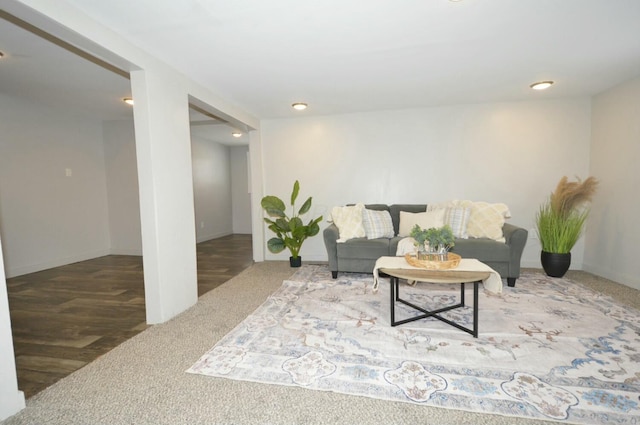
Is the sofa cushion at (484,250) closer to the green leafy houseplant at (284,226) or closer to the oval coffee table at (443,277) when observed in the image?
the oval coffee table at (443,277)

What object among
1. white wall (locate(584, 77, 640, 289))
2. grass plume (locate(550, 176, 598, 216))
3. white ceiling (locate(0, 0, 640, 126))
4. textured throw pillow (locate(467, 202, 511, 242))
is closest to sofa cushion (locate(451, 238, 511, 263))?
textured throw pillow (locate(467, 202, 511, 242))

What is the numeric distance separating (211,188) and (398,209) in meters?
4.65

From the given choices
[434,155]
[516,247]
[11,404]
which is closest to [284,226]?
[434,155]

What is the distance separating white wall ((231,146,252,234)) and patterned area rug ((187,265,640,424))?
520cm

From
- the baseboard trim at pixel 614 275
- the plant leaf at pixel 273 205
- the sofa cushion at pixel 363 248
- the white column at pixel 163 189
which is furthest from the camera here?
the plant leaf at pixel 273 205

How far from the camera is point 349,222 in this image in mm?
3732

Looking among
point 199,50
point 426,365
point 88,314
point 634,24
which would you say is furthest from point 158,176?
point 634,24

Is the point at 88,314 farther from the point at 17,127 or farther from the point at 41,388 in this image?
the point at 17,127

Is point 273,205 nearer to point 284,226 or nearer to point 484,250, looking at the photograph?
point 284,226

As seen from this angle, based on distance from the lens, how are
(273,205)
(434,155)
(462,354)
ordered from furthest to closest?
(434,155)
(273,205)
(462,354)

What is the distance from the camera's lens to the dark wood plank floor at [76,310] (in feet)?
6.25

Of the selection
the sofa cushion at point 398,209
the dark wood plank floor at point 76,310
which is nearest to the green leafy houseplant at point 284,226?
the dark wood plank floor at point 76,310

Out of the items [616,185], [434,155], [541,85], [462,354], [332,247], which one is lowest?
[462,354]

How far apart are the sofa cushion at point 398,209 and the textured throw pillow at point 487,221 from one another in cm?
64
